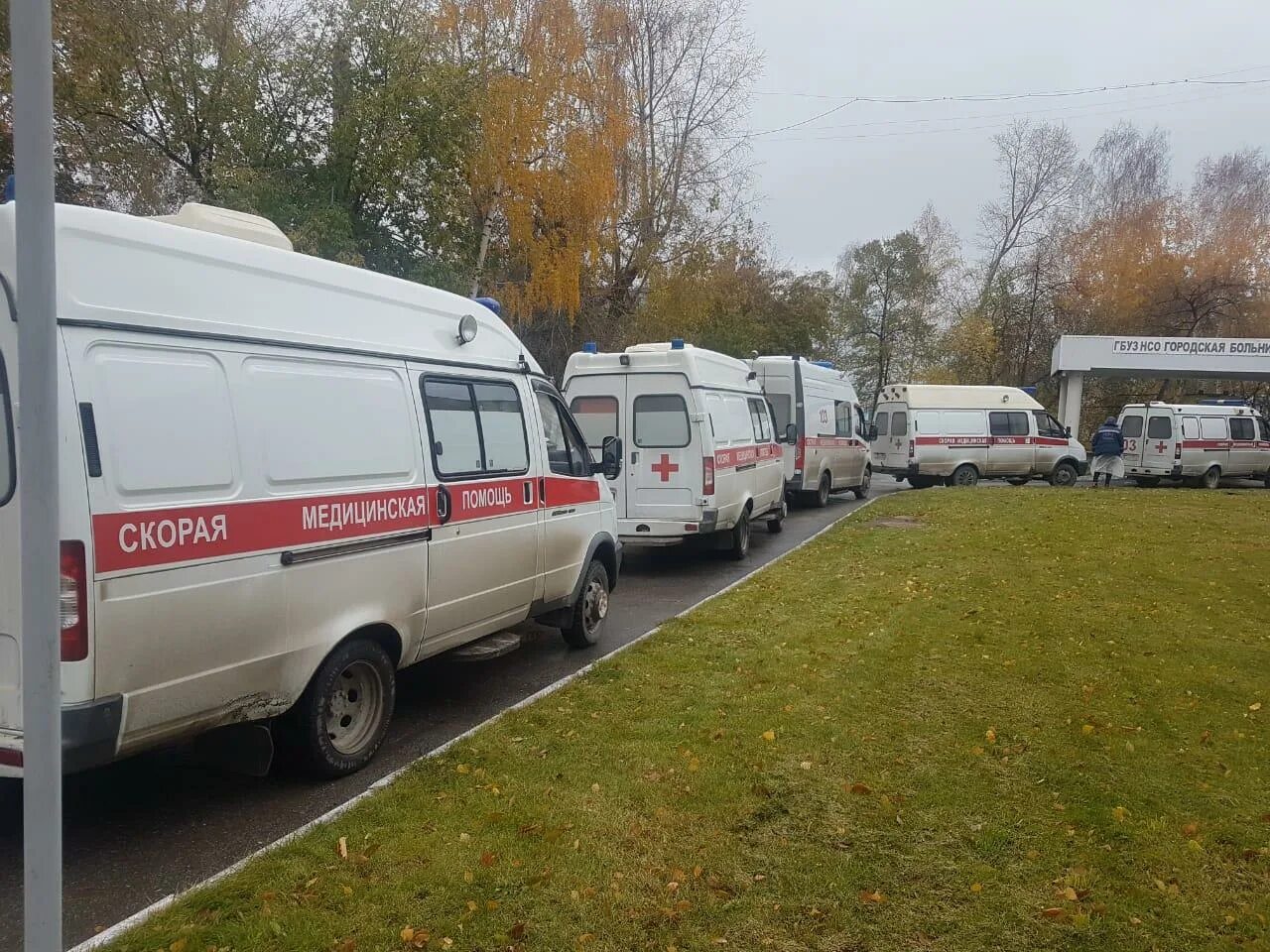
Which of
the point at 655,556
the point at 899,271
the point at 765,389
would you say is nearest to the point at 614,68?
the point at 765,389

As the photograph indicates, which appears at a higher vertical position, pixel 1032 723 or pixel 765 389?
pixel 765 389

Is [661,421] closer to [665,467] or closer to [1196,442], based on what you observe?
[665,467]

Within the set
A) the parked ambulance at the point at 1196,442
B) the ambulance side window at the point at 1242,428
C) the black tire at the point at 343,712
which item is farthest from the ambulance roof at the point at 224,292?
the ambulance side window at the point at 1242,428

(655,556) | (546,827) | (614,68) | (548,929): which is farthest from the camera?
(614,68)

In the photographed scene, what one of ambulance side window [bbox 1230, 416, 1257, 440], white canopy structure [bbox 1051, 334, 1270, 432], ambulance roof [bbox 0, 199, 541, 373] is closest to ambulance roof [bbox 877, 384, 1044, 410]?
white canopy structure [bbox 1051, 334, 1270, 432]

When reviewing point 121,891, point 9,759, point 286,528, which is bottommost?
point 121,891

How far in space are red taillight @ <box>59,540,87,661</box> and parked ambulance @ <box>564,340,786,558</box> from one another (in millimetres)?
7813

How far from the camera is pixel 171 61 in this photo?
14.7m

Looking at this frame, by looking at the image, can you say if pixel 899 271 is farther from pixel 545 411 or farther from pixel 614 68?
pixel 545 411

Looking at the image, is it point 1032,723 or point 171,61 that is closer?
point 1032,723

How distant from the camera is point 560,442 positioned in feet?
23.9

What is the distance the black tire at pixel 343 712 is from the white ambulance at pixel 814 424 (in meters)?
11.8

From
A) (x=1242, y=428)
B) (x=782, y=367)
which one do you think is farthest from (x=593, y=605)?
(x=1242, y=428)

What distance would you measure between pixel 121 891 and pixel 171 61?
14947 millimetres
